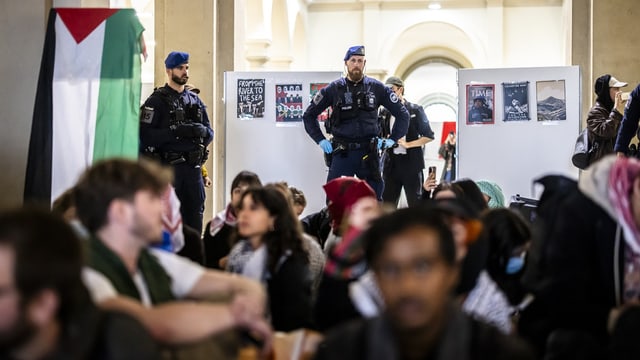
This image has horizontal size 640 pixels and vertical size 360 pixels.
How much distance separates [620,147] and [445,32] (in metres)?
14.9

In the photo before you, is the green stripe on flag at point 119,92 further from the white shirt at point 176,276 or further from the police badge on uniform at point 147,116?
the white shirt at point 176,276

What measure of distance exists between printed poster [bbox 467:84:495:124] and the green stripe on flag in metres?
5.41

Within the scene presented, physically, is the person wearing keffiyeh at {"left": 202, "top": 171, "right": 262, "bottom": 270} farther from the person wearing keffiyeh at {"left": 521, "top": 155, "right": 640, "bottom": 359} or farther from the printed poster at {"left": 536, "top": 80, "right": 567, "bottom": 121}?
the printed poster at {"left": 536, "top": 80, "right": 567, "bottom": 121}

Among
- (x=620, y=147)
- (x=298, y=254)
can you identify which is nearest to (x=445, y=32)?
(x=620, y=147)

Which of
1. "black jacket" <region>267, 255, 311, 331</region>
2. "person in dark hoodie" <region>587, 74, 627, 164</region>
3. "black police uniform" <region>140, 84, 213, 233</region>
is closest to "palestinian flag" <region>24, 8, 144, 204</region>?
"black jacket" <region>267, 255, 311, 331</region>

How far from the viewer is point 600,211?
3.43 metres

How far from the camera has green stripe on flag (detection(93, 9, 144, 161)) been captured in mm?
5324

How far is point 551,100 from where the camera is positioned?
10.1m

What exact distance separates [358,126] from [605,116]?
2.03 m

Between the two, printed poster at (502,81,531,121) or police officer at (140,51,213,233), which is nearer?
police officer at (140,51,213,233)

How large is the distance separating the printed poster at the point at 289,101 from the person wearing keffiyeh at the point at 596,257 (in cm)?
656

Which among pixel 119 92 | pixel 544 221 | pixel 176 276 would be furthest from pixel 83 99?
pixel 544 221

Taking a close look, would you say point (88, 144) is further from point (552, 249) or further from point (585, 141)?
point (585, 141)

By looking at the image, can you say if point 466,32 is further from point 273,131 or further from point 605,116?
point 605,116
